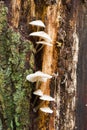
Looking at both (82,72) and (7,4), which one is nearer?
(7,4)

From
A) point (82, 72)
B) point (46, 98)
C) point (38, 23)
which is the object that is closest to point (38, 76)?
point (46, 98)

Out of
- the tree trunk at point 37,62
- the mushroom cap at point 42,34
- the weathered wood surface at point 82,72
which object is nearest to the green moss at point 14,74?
the tree trunk at point 37,62

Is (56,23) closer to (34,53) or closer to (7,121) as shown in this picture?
(34,53)

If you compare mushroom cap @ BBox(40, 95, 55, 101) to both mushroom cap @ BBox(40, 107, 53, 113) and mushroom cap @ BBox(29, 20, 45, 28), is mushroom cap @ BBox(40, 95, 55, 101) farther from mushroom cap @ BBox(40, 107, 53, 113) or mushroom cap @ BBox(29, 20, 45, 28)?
mushroom cap @ BBox(29, 20, 45, 28)

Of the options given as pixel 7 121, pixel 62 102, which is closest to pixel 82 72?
pixel 62 102

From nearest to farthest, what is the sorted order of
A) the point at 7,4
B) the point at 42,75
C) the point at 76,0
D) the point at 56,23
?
the point at 42,75 → the point at 7,4 → the point at 56,23 → the point at 76,0

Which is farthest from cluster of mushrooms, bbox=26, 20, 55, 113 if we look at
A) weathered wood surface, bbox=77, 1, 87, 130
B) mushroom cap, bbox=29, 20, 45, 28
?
weathered wood surface, bbox=77, 1, 87, 130
